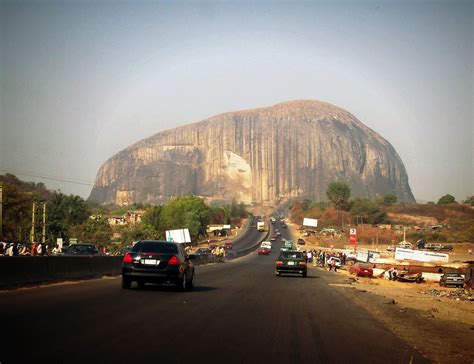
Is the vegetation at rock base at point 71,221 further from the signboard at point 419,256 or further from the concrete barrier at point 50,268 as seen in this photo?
the concrete barrier at point 50,268

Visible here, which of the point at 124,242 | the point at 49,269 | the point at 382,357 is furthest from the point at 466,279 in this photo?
the point at 124,242

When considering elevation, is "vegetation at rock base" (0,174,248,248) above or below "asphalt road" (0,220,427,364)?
above

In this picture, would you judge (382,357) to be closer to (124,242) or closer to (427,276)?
(427,276)

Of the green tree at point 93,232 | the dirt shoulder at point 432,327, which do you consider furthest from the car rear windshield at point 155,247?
the green tree at point 93,232

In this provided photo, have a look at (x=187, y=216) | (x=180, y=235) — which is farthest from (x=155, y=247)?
(x=187, y=216)

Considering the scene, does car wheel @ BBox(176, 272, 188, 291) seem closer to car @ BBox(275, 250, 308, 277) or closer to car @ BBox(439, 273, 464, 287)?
car @ BBox(275, 250, 308, 277)

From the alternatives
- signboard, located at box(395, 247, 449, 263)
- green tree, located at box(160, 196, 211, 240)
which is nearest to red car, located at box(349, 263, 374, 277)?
signboard, located at box(395, 247, 449, 263)
